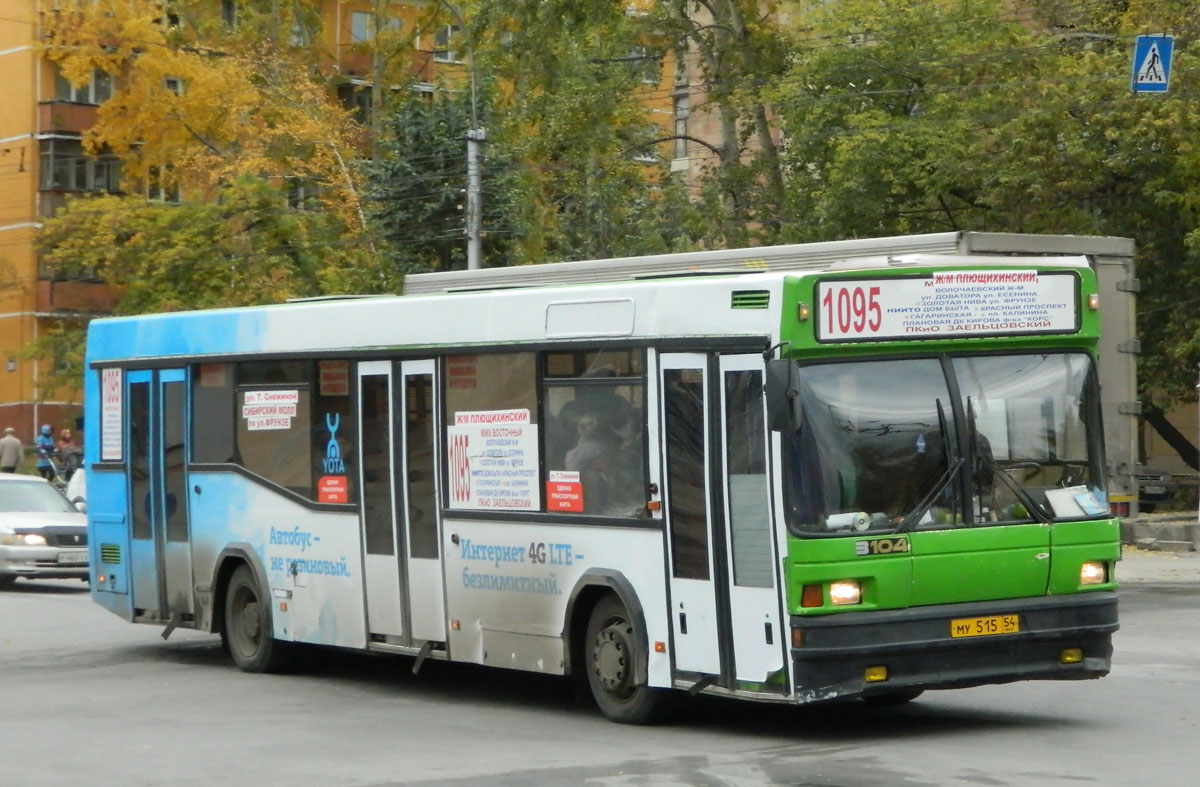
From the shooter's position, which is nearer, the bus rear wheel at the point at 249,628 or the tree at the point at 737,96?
the bus rear wheel at the point at 249,628

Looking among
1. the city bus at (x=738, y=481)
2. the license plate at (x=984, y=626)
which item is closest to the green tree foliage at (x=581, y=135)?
the city bus at (x=738, y=481)

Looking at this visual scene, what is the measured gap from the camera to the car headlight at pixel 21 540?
24.8 meters

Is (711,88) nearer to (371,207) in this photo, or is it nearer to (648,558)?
(371,207)

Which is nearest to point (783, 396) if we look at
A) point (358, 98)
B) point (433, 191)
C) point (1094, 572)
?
point (1094, 572)

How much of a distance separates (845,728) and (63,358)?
40080 millimetres

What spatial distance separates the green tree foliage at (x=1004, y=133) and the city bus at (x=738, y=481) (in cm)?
1836

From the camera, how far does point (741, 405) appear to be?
11008mm

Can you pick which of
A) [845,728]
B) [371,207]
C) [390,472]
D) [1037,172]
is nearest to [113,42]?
[371,207]

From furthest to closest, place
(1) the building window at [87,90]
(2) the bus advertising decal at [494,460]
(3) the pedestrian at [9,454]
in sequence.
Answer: (1) the building window at [87,90] → (3) the pedestrian at [9,454] → (2) the bus advertising decal at [494,460]

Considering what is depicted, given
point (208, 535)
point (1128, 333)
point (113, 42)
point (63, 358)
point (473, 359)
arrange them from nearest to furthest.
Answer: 1. point (473, 359)
2. point (208, 535)
3. point (1128, 333)
4. point (63, 358)
5. point (113, 42)

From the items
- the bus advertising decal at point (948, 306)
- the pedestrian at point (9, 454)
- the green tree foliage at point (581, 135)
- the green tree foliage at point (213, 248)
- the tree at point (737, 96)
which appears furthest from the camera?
the green tree foliage at point (213, 248)

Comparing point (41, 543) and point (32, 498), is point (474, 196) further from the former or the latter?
point (41, 543)

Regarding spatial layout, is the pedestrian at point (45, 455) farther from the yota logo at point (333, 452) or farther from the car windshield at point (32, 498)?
the yota logo at point (333, 452)

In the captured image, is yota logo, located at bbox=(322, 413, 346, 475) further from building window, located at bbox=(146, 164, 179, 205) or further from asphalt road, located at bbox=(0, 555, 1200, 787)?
building window, located at bbox=(146, 164, 179, 205)
